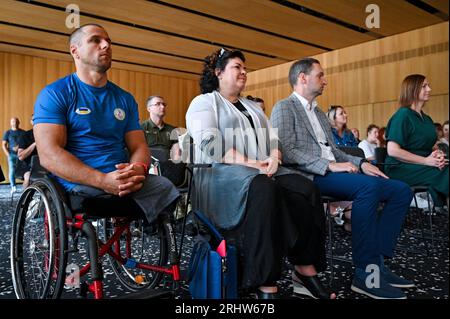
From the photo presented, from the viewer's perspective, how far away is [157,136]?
11.9 ft

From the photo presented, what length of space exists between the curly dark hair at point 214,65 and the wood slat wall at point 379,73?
6925 millimetres

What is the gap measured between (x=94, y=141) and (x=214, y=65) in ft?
2.39

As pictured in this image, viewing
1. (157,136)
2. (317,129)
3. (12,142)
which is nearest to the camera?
(317,129)

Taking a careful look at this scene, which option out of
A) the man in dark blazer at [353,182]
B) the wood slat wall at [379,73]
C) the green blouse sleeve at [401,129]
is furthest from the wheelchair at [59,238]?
the wood slat wall at [379,73]

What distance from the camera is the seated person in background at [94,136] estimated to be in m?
1.35

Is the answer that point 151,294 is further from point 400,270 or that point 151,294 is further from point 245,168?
point 400,270

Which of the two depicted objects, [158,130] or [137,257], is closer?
[137,257]

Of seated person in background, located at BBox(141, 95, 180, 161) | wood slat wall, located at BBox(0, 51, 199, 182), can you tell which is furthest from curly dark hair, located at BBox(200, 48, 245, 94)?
wood slat wall, located at BBox(0, 51, 199, 182)

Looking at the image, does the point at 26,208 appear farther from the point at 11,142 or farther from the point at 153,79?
the point at 153,79

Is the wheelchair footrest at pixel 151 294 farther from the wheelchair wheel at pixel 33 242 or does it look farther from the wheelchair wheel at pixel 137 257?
the wheelchair wheel at pixel 33 242

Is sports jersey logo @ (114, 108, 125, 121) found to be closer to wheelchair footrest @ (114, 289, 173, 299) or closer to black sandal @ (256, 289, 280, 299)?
wheelchair footrest @ (114, 289, 173, 299)

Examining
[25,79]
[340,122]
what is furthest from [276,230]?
[25,79]

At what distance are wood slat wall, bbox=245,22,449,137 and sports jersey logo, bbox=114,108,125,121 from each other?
7.50m
